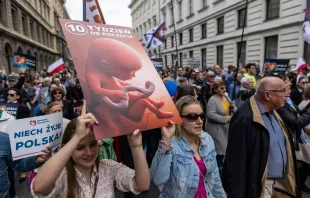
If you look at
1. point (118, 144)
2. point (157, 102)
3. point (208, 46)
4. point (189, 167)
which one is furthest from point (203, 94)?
point (208, 46)

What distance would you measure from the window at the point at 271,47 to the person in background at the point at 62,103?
12828mm

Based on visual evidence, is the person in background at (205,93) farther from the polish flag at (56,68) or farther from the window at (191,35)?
the window at (191,35)

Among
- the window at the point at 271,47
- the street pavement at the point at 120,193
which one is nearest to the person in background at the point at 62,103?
the street pavement at the point at 120,193

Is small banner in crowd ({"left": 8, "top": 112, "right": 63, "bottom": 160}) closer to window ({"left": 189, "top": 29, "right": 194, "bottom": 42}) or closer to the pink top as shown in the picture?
the pink top

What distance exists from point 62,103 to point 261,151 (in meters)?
3.70

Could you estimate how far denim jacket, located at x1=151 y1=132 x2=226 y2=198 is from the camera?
5.43ft

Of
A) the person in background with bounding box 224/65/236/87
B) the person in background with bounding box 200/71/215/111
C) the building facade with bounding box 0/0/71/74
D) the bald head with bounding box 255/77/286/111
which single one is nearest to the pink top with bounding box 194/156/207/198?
the bald head with bounding box 255/77/286/111

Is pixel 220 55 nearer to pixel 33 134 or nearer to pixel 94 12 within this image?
pixel 94 12

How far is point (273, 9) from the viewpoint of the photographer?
1372 centimetres

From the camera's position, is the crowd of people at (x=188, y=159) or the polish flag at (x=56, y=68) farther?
the polish flag at (x=56, y=68)

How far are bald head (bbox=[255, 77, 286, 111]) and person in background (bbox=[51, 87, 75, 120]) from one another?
322cm

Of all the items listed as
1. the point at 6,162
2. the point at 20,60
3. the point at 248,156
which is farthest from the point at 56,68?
the point at 248,156

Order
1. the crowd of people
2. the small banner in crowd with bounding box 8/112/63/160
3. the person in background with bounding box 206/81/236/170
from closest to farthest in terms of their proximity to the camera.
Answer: the crowd of people → the small banner in crowd with bounding box 8/112/63/160 → the person in background with bounding box 206/81/236/170

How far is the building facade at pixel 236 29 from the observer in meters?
12.3
